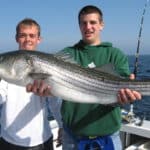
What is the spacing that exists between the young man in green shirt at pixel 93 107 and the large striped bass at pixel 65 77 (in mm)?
128

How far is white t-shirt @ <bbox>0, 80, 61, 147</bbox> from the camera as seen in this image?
5105 millimetres

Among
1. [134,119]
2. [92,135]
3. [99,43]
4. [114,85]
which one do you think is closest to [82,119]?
[92,135]

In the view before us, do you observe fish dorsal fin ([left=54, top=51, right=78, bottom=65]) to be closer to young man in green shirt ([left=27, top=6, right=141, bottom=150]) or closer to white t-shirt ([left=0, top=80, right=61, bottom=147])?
young man in green shirt ([left=27, top=6, right=141, bottom=150])

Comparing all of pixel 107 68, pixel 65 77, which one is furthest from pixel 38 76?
pixel 107 68

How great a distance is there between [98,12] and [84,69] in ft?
3.03

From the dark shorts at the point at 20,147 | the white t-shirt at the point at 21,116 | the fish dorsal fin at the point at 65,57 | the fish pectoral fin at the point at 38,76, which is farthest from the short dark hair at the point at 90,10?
the dark shorts at the point at 20,147

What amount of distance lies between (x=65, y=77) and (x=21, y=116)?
749 millimetres

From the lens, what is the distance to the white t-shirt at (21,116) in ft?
16.8

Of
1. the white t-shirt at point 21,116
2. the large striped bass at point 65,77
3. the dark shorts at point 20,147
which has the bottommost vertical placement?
the dark shorts at point 20,147

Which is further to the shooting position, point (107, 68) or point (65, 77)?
point (107, 68)

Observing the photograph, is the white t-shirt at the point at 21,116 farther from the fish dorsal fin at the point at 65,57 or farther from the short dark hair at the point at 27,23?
the short dark hair at the point at 27,23

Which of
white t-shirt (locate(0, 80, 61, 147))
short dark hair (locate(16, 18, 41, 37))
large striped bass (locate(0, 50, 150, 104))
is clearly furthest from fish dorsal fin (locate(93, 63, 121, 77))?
short dark hair (locate(16, 18, 41, 37))

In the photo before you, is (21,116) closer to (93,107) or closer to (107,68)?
(93,107)

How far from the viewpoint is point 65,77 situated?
4.98m
